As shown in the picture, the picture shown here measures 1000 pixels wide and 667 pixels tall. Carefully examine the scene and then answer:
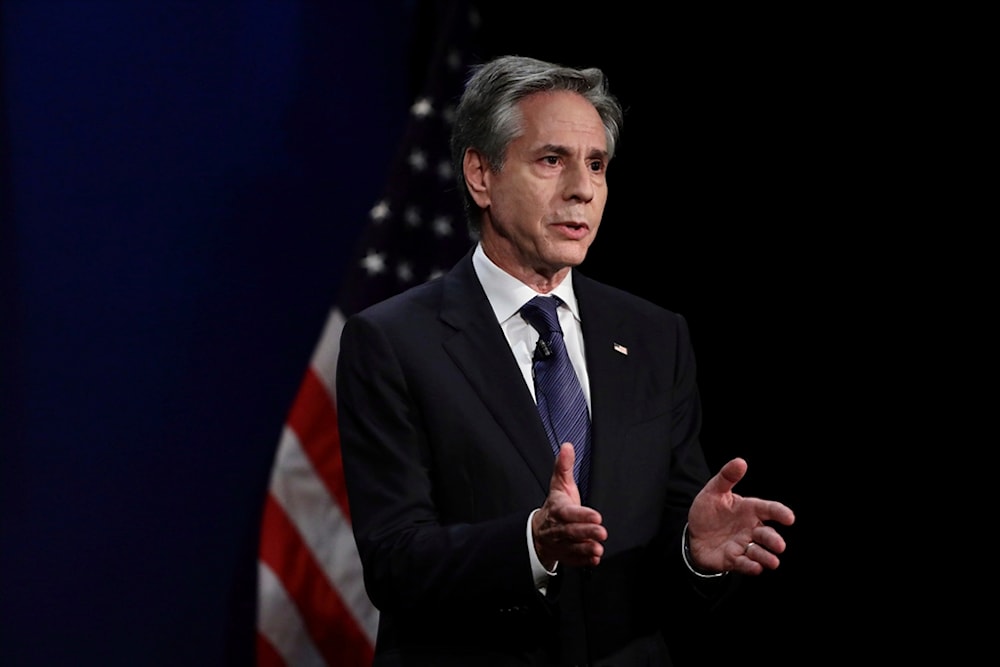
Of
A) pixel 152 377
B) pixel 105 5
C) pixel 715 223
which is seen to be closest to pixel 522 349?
Answer: pixel 715 223

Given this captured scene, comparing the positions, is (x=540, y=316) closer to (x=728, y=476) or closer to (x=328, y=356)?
(x=728, y=476)

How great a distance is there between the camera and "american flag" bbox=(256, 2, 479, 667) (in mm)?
2891

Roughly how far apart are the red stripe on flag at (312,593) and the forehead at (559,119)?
4.81ft

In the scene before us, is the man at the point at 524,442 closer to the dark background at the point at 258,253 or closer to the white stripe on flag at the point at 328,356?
the dark background at the point at 258,253

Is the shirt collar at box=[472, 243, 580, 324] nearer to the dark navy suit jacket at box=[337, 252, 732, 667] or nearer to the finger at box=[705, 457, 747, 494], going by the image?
the dark navy suit jacket at box=[337, 252, 732, 667]

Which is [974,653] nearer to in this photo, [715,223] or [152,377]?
[715,223]

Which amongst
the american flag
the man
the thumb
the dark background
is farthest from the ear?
the american flag

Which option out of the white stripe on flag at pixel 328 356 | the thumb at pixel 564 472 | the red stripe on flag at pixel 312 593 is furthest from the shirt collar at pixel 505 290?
the red stripe on flag at pixel 312 593

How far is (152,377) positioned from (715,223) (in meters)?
1.45

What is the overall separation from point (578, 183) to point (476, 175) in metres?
0.17

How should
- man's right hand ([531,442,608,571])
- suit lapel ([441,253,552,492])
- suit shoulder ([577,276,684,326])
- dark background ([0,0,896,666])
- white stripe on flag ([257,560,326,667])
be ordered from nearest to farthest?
man's right hand ([531,442,608,571])
suit lapel ([441,253,552,492])
suit shoulder ([577,276,684,326])
dark background ([0,0,896,666])
white stripe on flag ([257,560,326,667])

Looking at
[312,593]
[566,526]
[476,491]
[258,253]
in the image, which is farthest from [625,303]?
[258,253]

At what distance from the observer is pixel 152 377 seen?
10.1 feet

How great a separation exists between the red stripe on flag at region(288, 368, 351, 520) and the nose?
135 cm
